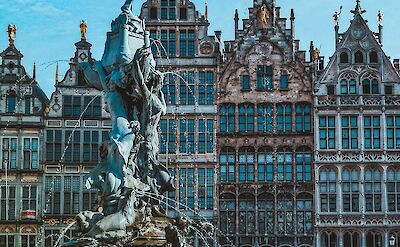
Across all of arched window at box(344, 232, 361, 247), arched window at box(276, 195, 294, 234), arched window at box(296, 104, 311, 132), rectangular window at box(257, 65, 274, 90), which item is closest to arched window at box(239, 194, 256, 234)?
arched window at box(276, 195, 294, 234)

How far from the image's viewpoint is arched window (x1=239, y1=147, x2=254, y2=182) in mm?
55844

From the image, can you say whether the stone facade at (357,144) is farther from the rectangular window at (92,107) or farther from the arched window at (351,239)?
the rectangular window at (92,107)

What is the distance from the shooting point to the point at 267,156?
184ft

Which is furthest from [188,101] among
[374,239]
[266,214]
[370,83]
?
[374,239]

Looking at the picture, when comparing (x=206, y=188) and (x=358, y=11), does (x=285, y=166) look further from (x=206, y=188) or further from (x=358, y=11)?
(x=358, y=11)

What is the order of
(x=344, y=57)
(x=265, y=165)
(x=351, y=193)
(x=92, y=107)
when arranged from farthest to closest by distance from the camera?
(x=92, y=107), (x=344, y=57), (x=265, y=165), (x=351, y=193)

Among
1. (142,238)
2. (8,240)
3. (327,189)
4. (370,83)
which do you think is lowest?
(8,240)

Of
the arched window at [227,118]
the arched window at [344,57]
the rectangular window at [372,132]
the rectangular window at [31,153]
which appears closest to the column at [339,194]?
the rectangular window at [372,132]

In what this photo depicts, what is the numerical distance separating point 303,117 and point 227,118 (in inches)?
184

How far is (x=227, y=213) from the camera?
5553cm

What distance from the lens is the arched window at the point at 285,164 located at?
55.6 metres

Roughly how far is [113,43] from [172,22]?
2993cm

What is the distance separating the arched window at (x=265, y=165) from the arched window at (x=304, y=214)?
225 cm

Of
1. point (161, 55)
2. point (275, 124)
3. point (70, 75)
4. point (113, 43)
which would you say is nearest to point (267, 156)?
point (275, 124)
